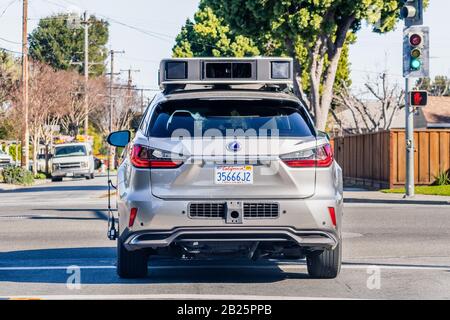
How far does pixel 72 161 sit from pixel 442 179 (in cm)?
2604

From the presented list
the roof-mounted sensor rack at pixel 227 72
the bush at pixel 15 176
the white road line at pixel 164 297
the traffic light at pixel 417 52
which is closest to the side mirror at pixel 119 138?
the roof-mounted sensor rack at pixel 227 72

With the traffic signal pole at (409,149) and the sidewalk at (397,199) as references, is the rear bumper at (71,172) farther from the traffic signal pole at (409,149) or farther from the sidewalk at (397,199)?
the traffic signal pole at (409,149)

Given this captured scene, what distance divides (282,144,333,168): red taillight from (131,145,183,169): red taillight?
104 cm

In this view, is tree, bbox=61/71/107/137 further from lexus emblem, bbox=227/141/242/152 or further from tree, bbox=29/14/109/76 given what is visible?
lexus emblem, bbox=227/141/242/152

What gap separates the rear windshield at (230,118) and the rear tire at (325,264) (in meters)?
1.39

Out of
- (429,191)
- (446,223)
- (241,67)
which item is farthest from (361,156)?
(241,67)

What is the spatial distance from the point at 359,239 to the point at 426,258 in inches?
107

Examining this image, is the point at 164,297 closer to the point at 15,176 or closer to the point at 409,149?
the point at 409,149

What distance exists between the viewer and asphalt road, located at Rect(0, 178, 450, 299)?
9.21 metres

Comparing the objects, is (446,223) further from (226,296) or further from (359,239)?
(226,296)

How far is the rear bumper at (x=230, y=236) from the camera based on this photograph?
8.91m

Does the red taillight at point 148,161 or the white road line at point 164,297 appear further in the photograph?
the red taillight at point 148,161

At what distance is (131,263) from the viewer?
991 centimetres

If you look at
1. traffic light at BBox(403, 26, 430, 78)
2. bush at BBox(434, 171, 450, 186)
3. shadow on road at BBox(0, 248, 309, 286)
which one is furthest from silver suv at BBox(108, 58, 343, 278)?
bush at BBox(434, 171, 450, 186)
